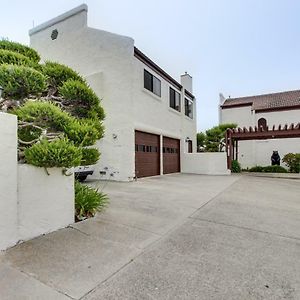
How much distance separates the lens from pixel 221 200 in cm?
739

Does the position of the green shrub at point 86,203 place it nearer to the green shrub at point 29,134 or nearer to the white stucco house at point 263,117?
the green shrub at point 29,134

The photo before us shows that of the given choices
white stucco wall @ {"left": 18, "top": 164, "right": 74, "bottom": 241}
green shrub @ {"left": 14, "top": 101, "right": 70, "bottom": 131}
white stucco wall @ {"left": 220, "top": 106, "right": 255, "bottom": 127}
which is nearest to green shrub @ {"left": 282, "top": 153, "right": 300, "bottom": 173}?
white stucco wall @ {"left": 220, "top": 106, "right": 255, "bottom": 127}

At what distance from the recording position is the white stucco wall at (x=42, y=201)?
3.84m

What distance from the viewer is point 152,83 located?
14.3 metres

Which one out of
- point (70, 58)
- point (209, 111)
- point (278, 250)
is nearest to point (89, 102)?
point (278, 250)

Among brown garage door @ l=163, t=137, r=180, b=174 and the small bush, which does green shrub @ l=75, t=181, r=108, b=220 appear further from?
brown garage door @ l=163, t=137, r=180, b=174

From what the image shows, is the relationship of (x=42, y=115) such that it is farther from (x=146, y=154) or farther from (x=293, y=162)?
(x=293, y=162)

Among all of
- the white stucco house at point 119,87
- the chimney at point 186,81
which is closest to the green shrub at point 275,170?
the chimney at point 186,81

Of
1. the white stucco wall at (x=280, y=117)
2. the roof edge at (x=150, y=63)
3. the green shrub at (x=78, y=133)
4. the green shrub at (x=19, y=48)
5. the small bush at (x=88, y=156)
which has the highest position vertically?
the roof edge at (x=150, y=63)

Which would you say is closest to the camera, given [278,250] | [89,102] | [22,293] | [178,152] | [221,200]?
[22,293]

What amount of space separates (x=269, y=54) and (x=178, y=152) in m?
8.69

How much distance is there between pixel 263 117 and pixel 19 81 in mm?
24787

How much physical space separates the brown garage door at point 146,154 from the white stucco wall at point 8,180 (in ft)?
29.8

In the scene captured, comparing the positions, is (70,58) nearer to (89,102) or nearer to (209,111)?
(89,102)
